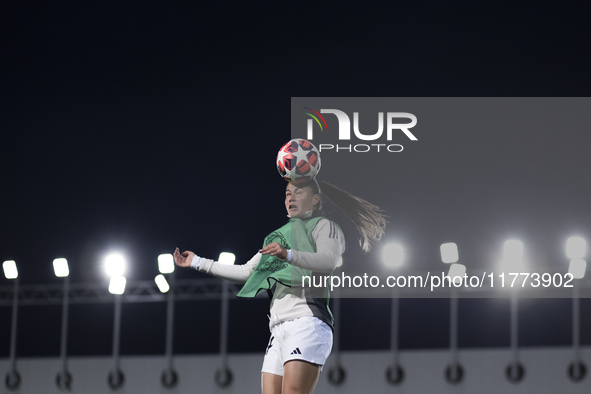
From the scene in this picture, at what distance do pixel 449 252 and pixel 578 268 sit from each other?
2.47 meters

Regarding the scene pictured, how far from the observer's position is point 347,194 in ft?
14.2

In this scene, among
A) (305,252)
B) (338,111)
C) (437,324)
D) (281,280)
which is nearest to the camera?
(305,252)

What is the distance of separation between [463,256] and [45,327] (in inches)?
432

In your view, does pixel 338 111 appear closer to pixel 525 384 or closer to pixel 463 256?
pixel 463 256

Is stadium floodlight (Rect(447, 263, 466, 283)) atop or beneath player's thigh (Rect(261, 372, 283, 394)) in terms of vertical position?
atop

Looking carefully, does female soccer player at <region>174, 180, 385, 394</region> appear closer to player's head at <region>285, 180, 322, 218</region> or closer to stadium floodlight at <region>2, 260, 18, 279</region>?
player's head at <region>285, 180, 322, 218</region>

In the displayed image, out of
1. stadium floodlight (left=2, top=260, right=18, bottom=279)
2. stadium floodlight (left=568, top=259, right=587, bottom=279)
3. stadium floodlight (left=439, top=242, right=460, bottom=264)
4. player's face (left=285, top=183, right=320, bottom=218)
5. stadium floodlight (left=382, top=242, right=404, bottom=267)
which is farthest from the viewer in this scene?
stadium floodlight (left=2, top=260, right=18, bottom=279)

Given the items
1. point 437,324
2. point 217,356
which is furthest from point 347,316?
point 217,356

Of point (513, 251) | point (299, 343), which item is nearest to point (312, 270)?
point (299, 343)

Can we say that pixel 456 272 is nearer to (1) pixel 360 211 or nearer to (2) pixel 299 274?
(1) pixel 360 211

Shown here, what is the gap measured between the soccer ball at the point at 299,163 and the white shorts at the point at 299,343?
2.89 ft

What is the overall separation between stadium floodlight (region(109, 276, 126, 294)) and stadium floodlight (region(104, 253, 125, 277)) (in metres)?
0.34

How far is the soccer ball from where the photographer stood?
4270 mm

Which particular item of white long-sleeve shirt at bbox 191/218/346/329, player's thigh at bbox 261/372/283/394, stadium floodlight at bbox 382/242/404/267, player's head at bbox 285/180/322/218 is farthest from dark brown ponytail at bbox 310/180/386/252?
stadium floodlight at bbox 382/242/404/267
